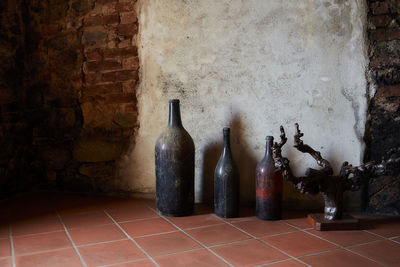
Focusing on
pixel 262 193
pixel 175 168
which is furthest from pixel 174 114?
pixel 262 193

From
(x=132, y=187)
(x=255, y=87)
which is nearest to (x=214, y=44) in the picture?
(x=255, y=87)

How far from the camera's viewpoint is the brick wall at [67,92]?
270cm

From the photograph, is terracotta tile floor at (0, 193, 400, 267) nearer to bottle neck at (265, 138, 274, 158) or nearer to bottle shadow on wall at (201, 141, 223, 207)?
bottle shadow on wall at (201, 141, 223, 207)

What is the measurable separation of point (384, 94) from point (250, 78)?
806 millimetres

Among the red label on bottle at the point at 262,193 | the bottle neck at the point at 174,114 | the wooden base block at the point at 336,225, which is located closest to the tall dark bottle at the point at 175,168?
the bottle neck at the point at 174,114

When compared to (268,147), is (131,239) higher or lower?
lower

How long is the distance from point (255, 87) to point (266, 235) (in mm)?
954

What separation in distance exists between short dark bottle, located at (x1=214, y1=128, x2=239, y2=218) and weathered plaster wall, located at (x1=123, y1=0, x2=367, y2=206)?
0.23m

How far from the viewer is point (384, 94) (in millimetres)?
2180

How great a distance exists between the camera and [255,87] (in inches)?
95.3

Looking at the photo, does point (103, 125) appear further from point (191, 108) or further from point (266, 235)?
point (266, 235)

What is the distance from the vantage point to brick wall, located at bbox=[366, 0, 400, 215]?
2143 millimetres

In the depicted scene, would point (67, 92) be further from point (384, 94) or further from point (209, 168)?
point (384, 94)

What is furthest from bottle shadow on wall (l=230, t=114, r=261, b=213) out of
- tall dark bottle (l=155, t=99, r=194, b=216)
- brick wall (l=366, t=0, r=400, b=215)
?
brick wall (l=366, t=0, r=400, b=215)
